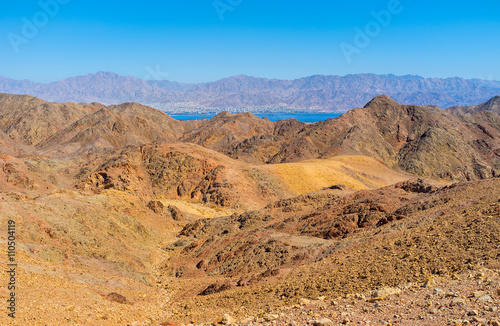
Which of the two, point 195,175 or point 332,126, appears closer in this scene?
point 195,175

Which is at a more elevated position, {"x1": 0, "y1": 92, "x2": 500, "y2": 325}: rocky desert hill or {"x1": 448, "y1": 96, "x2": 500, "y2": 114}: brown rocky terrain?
→ {"x1": 448, "y1": 96, "x2": 500, "y2": 114}: brown rocky terrain

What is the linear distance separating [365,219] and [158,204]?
24.6 meters

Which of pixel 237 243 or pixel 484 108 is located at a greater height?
pixel 484 108

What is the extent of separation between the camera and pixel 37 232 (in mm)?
22203

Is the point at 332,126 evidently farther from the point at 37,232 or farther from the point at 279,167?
the point at 37,232

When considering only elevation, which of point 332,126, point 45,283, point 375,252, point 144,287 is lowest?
point 144,287

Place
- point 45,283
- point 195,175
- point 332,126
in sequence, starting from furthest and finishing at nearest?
point 332,126, point 195,175, point 45,283

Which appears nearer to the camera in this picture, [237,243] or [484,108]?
[237,243]

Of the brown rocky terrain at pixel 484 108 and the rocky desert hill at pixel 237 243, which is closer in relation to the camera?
the rocky desert hill at pixel 237 243

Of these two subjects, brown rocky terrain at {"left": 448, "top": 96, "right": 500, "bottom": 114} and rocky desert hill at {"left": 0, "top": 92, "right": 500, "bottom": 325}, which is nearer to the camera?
rocky desert hill at {"left": 0, "top": 92, "right": 500, "bottom": 325}

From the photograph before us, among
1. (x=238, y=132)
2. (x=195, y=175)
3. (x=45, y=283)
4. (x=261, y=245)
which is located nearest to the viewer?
(x=45, y=283)

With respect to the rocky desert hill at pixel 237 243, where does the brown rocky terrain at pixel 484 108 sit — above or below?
above

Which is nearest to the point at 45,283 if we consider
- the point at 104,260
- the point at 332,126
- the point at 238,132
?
the point at 104,260

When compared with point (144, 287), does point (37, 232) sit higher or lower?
higher
